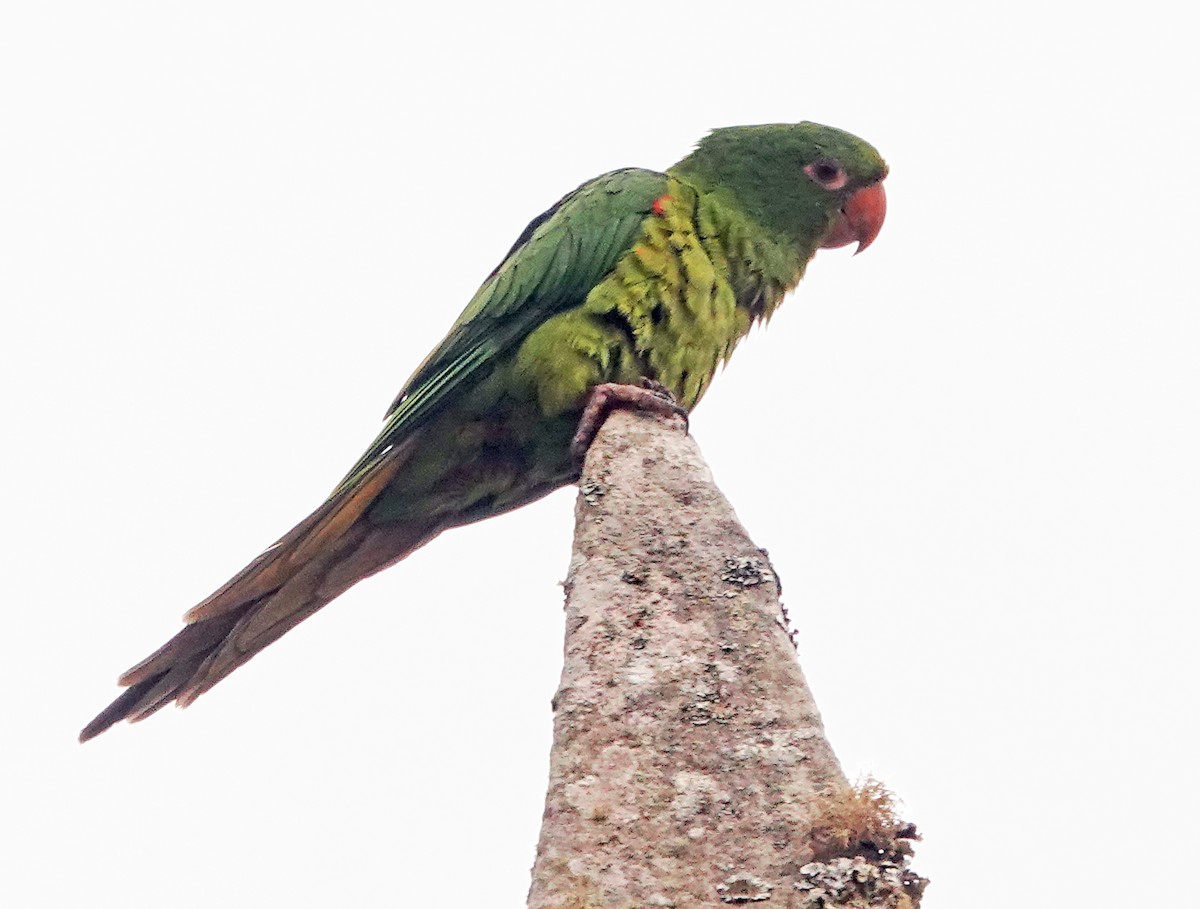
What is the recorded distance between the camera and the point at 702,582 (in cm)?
377

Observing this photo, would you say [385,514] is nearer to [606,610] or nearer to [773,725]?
[606,610]

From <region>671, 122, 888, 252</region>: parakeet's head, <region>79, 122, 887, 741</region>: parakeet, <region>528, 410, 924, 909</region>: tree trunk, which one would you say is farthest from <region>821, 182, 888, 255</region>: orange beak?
<region>528, 410, 924, 909</region>: tree trunk

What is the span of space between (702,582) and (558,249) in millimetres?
2462

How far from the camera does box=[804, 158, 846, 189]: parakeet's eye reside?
6.54 metres

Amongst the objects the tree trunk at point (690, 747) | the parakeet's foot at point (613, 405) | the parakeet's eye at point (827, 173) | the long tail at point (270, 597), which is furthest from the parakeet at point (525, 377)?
the tree trunk at point (690, 747)

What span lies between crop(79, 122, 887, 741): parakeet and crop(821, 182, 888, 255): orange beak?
462 mm

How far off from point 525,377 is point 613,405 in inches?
24.5

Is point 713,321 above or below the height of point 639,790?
above

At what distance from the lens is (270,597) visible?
5.68 m

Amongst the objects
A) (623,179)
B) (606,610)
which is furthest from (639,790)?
(623,179)

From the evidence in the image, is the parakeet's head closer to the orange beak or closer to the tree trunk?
the orange beak

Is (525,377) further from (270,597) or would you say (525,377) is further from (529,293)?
(270,597)

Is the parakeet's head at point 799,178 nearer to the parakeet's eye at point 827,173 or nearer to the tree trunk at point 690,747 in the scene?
the parakeet's eye at point 827,173

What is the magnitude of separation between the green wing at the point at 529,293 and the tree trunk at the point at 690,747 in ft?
5.78
